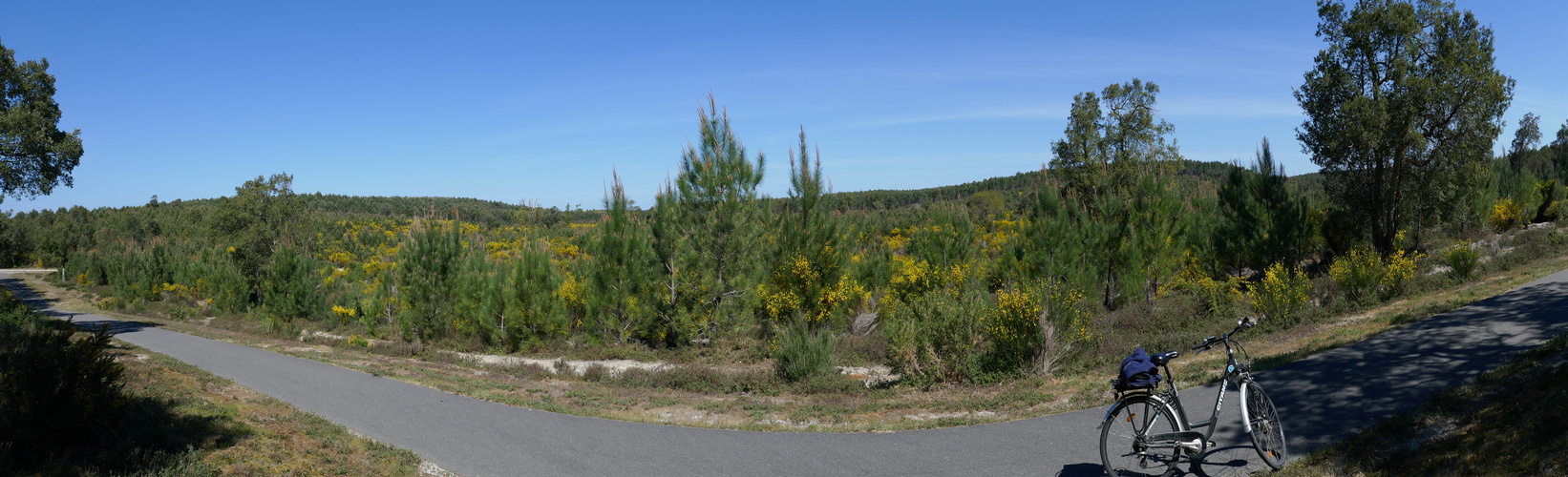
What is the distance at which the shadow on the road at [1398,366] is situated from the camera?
6.45m

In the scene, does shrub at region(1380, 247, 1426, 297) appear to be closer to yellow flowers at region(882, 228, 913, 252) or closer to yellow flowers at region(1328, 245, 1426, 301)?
yellow flowers at region(1328, 245, 1426, 301)

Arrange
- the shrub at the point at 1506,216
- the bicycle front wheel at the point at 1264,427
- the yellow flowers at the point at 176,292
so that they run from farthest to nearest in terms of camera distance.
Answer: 1. the yellow flowers at the point at 176,292
2. the shrub at the point at 1506,216
3. the bicycle front wheel at the point at 1264,427

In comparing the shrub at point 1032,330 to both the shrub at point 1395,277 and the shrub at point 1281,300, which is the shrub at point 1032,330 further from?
the shrub at point 1395,277

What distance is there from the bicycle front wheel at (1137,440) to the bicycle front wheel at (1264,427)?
2.01 feet

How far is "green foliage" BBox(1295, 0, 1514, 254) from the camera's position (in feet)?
58.5

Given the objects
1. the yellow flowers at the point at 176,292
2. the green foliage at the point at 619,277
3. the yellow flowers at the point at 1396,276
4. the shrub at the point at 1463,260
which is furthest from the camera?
the yellow flowers at the point at 176,292

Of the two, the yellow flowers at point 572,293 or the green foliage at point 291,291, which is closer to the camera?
the yellow flowers at point 572,293

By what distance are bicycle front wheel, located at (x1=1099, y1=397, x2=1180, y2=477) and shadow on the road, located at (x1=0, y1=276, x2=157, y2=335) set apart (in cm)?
1411

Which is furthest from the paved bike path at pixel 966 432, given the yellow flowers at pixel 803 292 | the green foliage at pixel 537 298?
the green foliage at pixel 537 298

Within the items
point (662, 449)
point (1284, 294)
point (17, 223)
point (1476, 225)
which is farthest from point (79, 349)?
point (17, 223)

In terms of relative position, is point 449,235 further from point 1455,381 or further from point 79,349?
point 1455,381

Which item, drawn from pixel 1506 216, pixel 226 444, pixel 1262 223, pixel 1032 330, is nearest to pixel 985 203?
pixel 1506 216

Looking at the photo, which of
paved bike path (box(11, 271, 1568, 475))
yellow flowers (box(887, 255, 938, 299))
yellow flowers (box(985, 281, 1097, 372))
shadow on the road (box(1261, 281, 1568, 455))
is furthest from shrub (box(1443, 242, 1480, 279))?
yellow flowers (box(887, 255, 938, 299))

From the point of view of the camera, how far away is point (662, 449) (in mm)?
7488
